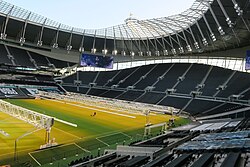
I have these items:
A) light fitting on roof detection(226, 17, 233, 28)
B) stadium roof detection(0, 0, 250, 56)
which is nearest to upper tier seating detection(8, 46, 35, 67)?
stadium roof detection(0, 0, 250, 56)

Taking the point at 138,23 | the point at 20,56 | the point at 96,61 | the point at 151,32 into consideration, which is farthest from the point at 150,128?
the point at 20,56

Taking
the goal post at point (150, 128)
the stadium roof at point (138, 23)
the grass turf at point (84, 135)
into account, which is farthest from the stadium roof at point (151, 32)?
the grass turf at point (84, 135)

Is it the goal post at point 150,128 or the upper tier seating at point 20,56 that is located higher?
the upper tier seating at point 20,56

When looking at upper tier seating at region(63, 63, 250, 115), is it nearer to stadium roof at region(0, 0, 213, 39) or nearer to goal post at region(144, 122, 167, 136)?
stadium roof at region(0, 0, 213, 39)

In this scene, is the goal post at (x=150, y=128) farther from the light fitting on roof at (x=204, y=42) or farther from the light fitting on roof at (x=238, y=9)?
the light fitting on roof at (x=204, y=42)

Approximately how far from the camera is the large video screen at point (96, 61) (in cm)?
8023

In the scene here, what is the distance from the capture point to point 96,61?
82.7m

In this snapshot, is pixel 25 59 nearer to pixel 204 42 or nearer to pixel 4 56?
pixel 4 56

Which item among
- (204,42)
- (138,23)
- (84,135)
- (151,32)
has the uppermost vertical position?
(138,23)

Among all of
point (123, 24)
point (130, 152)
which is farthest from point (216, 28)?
point (130, 152)

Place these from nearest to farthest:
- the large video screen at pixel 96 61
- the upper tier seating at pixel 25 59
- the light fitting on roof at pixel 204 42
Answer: the light fitting on roof at pixel 204 42 → the upper tier seating at pixel 25 59 → the large video screen at pixel 96 61

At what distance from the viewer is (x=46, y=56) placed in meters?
81.2

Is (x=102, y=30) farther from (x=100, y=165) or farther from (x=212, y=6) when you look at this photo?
(x=100, y=165)

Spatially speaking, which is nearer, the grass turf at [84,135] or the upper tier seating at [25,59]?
the grass turf at [84,135]
